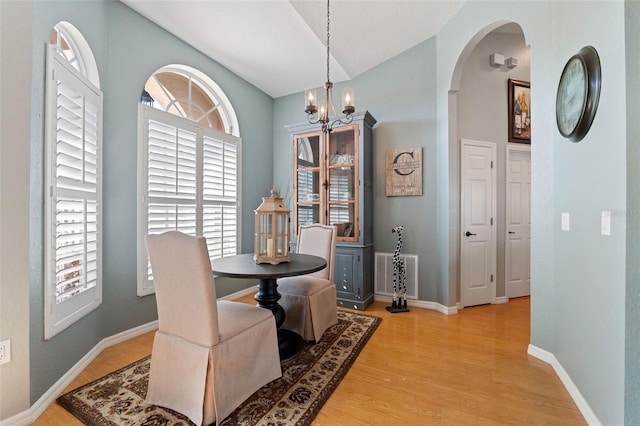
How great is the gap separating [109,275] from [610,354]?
338 cm

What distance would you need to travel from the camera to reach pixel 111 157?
7.99 ft

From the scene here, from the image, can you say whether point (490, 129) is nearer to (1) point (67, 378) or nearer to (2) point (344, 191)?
(2) point (344, 191)

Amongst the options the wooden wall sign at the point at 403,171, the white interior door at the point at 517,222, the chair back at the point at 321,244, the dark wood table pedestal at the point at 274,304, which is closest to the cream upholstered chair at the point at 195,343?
the dark wood table pedestal at the point at 274,304

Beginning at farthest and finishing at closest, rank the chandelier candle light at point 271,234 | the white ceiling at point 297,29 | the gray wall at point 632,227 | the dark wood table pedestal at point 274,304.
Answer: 1. the white ceiling at point 297,29
2. the dark wood table pedestal at point 274,304
3. the chandelier candle light at point 271,234
4. the gray wall at point 632,227

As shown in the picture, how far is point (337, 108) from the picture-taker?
4055 mm

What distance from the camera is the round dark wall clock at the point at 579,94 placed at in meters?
1.56

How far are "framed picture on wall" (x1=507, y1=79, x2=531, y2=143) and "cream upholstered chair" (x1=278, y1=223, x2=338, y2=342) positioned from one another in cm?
283

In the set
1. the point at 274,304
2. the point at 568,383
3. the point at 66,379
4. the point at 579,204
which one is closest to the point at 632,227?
the point at 579,204

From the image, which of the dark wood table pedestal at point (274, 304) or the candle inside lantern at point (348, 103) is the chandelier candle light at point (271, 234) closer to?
the dark wood table pedestal at point (274, 304)

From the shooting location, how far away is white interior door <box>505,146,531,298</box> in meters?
3.72

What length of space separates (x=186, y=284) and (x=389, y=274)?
2.66 meters

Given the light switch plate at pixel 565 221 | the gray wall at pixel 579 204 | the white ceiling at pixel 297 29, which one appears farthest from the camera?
the white ceiling at pixel 297 29

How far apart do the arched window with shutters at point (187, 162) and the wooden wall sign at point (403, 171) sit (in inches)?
79.3

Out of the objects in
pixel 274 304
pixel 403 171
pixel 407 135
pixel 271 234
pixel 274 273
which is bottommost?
pixel 274 304
